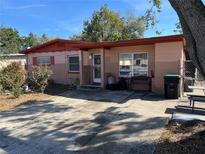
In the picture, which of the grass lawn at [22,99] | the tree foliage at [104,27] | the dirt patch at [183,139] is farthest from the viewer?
the tree foliage at [104,27]

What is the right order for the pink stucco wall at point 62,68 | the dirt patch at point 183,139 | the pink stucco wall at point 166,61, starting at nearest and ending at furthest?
the dirt patch at point 183,139 < the pink stucco wall at point 166,61 < the pink stucco wall at point 62,68

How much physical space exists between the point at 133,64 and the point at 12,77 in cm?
742

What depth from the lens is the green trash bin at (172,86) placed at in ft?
36.9

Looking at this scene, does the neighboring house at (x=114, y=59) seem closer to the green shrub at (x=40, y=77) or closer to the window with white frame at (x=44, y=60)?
the window with white frame at (x=44, y=60)

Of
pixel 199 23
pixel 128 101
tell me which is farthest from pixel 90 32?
pixel 199 23

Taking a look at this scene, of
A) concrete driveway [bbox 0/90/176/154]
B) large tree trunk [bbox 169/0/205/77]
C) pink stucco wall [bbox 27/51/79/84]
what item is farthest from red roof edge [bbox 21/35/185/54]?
large tree trunk [bbox 169/0/205/77]

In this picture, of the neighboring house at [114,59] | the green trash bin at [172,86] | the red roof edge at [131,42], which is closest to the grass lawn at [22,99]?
the neighboring house at [114,59]

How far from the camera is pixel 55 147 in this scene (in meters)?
6.17

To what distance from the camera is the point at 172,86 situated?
1130 cm

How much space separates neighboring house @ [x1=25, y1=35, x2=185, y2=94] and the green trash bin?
0.98 metres

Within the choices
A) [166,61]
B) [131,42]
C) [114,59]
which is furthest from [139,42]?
[114,59]

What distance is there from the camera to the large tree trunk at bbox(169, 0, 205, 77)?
4.37 m

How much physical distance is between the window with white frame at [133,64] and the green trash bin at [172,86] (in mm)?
2570

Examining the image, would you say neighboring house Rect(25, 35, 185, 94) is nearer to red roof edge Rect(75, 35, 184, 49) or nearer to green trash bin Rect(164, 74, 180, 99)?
red roof edge Rect(75, 35, 184, 49)
